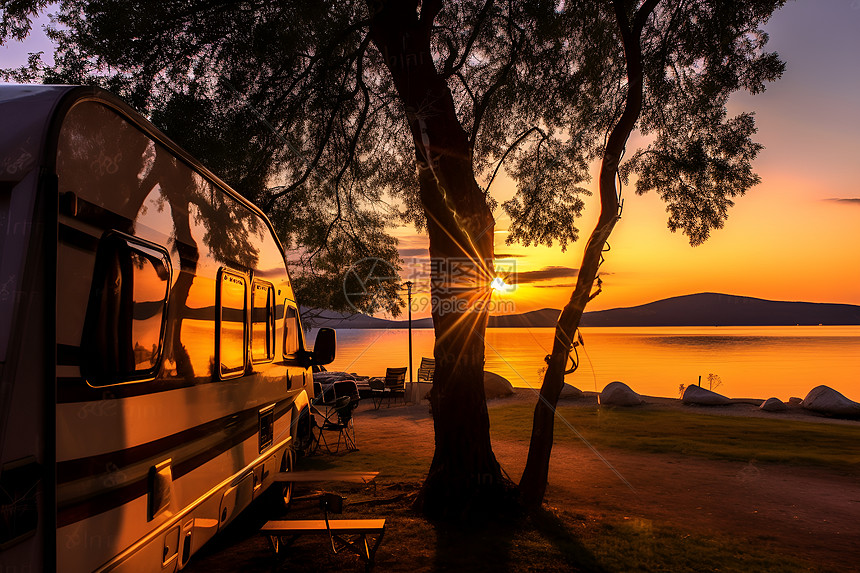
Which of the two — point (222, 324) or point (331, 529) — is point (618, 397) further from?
point (222, 324)

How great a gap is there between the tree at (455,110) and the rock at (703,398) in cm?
1119

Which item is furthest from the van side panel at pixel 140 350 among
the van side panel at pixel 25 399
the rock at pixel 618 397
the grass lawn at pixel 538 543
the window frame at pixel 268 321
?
the rock at pixel 618 397

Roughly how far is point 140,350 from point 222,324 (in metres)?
1.46

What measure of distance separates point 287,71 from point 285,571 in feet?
24.4

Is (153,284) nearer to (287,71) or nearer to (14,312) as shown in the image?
(14,312)

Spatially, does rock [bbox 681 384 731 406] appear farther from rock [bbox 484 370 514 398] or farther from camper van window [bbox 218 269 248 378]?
camper van window [bbox 218 269 248 378]

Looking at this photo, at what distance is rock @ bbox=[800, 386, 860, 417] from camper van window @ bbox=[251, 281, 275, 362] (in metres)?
17.3

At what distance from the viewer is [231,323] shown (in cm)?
459

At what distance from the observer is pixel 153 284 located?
299 centimetres

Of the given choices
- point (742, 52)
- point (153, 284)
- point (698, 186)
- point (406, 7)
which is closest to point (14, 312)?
point (153, 284)

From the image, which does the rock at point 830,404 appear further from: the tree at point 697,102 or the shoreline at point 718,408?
the tree at point 697,102

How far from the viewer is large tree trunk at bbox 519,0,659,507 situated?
7.23 metres

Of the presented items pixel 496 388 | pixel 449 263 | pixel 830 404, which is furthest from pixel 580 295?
pixel 496 388

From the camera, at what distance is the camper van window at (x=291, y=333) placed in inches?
271
